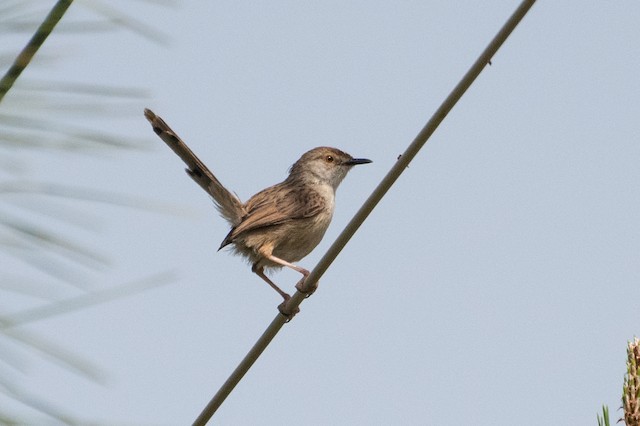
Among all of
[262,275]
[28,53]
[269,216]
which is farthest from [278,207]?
[28,53]

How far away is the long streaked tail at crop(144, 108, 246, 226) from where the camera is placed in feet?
25.2

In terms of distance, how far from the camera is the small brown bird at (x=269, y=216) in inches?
311

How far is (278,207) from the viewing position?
8234 millimetres

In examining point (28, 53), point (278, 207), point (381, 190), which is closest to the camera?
point (28, 53)

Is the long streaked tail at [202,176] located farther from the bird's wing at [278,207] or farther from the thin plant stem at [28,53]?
the thin plant stem at [28,53]

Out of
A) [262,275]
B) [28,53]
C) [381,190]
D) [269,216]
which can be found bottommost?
[28,53]

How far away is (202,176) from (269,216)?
699mm

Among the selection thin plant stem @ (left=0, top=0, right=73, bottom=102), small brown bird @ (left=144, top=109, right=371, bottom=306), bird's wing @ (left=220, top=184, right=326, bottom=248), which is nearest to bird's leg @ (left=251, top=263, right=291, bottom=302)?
small brown bird @ (left=144, top=109, right=371, bottom=306)

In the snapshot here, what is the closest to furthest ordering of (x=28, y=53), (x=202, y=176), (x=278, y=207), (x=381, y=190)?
(x=28, y=53), (x=381, y=190), (x=202, y=176), (x=278, y=207)

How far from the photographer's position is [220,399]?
8.75 feet

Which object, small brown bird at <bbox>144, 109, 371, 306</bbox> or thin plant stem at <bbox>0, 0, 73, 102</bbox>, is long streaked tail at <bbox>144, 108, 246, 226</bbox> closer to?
small brown bird at <bbox>144, 109, 371, 306</bbox>

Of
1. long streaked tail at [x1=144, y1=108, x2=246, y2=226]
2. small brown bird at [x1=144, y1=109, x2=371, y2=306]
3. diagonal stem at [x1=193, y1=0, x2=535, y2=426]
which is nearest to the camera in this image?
diagonal stem at [x1=193, y1=0, x2=535, y2=426]

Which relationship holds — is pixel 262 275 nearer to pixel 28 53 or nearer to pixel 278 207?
pixel 278 207

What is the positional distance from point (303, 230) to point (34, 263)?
705 cm
